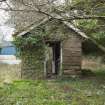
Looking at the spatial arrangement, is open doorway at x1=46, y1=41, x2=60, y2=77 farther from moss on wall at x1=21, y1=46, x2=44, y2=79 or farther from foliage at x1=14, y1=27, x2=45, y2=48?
foliage at x1=14, y1=27, x2=45, y2=48

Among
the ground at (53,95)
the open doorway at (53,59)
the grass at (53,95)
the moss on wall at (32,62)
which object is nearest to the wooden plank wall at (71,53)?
the open doorway at (53,59)

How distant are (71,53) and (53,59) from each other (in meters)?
2.42

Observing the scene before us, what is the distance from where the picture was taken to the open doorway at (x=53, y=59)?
22.8 meters

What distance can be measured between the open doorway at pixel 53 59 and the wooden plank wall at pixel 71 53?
1108mm

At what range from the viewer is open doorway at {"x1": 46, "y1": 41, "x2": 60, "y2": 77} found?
2284 centimetres

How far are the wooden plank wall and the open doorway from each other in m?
1.11

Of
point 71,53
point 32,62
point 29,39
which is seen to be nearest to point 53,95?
point 29,39

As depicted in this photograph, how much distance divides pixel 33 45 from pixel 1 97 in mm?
8178

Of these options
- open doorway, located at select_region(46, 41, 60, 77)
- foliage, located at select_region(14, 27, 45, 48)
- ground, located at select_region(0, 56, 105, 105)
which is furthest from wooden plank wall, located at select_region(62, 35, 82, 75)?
ground, located at select_region(0, 56, 105, 105)

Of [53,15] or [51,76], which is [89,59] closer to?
[51,76]

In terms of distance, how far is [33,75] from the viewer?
20812 mm

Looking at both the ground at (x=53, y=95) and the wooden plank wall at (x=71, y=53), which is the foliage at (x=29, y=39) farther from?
the ground at (x=53, y=95)

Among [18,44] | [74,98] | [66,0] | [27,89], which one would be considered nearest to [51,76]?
[18,44]

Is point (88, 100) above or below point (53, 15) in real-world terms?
below
